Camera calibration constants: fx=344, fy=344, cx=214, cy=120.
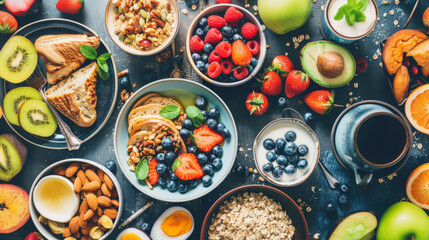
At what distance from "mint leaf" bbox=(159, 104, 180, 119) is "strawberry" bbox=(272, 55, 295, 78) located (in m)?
0.57

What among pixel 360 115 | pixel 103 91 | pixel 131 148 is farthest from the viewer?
pixel 103 91

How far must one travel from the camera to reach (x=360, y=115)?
1.64 metres

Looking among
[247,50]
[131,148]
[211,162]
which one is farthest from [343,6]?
[131,148]

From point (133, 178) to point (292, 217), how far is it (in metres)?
0.86

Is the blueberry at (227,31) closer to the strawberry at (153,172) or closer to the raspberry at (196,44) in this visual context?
the raspberry at (196,44)

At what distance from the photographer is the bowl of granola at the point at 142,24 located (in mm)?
1755

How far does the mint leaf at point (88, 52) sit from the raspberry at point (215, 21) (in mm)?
622

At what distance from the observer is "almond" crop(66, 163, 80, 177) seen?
5.90ft

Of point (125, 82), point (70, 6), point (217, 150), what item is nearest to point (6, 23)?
point (70, 6)

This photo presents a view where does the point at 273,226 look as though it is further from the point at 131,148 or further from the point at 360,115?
the point at 131,148

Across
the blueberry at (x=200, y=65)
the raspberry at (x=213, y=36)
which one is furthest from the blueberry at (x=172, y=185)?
the raspberry at (x=213, y=36)

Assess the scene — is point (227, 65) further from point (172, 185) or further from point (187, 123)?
point (172, 185)

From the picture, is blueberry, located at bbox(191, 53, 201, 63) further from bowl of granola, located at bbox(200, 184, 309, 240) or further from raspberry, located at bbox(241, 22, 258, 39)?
bowl of granola, located at bbox(200, 184, 309, 240)

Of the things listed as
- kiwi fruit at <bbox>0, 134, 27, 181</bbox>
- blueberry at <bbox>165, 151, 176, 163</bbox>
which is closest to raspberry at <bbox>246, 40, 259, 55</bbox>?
blueberry at <bbox>165, 151, 176, 163</bbox>
